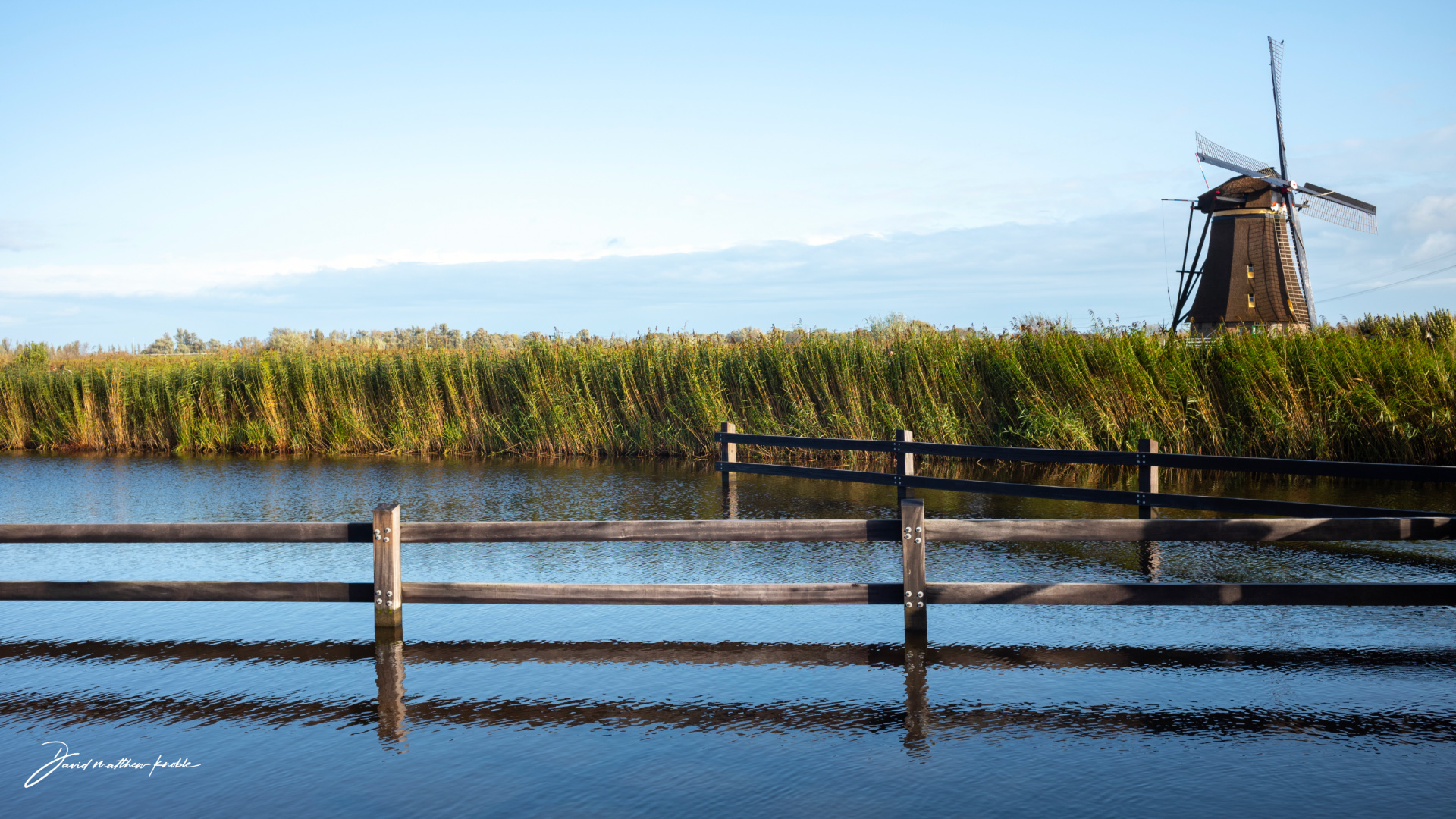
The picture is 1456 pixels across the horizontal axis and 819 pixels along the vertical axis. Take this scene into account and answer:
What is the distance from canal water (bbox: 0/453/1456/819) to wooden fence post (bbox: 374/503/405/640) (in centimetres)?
22

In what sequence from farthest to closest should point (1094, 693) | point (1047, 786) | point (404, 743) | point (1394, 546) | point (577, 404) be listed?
point (577, 404)
point (1394, 546)
point (1094, 693)
point (404, 743)
point (1047, 786)

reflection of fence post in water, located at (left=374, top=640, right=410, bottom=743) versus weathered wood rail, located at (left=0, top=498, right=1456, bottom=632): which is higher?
weathered wood rail, located at (left=0, top=498, right=1456, bottom=632)

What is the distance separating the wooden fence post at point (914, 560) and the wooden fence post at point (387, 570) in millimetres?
3114

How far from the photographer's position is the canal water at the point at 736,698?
4246mm

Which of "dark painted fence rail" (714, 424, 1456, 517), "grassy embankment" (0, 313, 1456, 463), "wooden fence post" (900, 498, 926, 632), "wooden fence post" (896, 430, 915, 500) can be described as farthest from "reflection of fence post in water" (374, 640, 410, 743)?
"grassy embankment" (0, 313, 1456, 463)

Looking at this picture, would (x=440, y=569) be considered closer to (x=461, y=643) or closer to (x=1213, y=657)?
(x=461, y=643)

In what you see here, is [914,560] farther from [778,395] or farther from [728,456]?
[778,395]

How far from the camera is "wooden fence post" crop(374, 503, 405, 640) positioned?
20.5 ft

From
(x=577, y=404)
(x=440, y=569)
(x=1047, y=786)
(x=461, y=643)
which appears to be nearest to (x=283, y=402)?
(x=577, y=404)

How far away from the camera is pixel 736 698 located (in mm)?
5398

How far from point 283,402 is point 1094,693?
2052cm

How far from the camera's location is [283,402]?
22.2m
